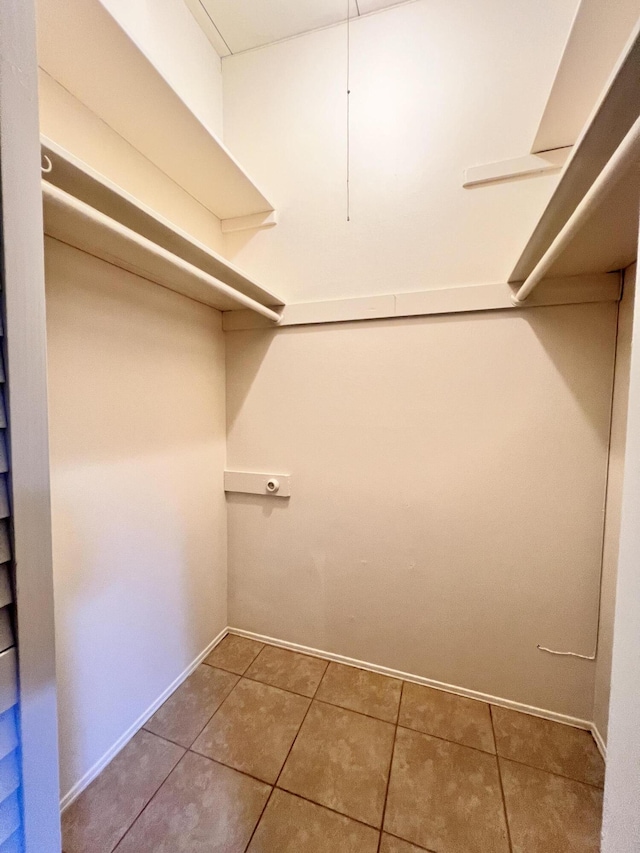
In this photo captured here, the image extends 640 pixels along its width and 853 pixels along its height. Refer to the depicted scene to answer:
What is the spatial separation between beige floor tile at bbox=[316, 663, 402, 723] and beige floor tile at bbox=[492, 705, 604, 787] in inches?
17.2

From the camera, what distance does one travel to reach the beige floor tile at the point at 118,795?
1.03 m

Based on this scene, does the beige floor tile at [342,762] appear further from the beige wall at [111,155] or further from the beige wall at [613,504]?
the beige wall at [111,155]

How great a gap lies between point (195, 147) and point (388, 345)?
3.78 feet

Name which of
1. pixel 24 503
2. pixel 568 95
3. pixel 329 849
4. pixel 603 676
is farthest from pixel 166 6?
pixel 603 676

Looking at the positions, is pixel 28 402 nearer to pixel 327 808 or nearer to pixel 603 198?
pixel 603 198

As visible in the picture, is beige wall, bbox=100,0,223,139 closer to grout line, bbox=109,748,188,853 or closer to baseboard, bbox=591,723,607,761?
grout line, bbox=109,748,188,853

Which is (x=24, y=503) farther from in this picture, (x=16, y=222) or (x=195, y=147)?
(x=195, y=147)

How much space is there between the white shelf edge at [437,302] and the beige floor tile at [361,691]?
1788 millimetres

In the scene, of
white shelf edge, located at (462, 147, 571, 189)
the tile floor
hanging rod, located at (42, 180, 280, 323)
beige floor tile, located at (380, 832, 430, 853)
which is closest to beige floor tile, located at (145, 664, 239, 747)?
the tile floor

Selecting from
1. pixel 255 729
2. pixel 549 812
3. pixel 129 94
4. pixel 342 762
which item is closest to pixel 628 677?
pixel 549 812

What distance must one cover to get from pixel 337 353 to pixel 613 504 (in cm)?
132

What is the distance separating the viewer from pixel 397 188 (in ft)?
5.18

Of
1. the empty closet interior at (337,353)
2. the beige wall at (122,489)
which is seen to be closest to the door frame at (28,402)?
the empty closet interior at (337,353)

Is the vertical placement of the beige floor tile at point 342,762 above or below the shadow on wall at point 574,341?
below
